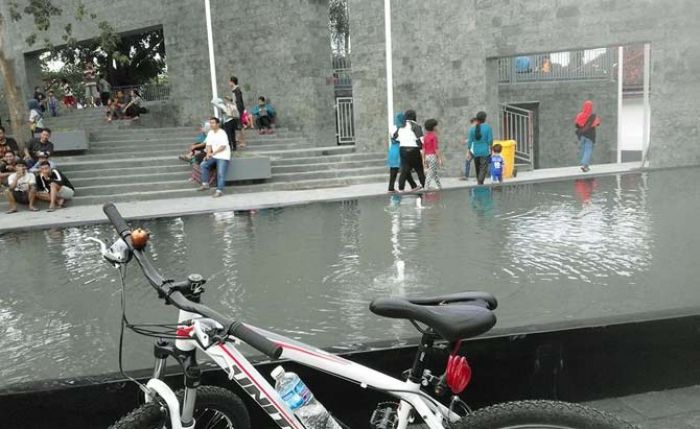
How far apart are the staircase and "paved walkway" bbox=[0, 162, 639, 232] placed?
524 millimetres

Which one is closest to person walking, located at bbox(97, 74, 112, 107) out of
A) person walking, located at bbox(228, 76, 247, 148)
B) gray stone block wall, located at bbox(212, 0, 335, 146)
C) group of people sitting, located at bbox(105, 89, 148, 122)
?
group of people sitting, located at bbox(105, 89, 148, 122)

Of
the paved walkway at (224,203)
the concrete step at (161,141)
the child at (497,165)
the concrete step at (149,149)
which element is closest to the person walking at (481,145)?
the child at (497,165)

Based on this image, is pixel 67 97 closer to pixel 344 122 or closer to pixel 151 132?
pixel 151 132

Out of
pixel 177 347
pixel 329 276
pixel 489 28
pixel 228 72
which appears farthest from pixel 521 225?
pixel 228 72

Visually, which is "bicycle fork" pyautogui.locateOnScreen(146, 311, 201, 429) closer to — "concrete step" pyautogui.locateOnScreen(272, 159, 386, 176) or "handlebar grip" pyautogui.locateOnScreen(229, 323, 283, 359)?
"handlebar grip" pyautogui.locateOnScreen(229, 323, 283, 359)

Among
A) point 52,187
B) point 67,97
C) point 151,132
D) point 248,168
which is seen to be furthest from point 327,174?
point 67,97

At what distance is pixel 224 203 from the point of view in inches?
478

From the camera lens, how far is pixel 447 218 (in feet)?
29.7

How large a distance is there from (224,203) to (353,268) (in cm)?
638

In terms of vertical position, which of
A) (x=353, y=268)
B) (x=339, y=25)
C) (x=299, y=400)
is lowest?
(x=353, y=268)

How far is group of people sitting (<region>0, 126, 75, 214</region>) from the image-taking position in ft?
38.9

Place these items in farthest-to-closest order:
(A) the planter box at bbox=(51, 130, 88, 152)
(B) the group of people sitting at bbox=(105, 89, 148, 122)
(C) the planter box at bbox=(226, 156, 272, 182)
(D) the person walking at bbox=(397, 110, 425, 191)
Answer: (B) the group of people sitting at bbox=(105, 89, 148, 122) → (A) the planter box at bbox=(51, 130, 88, 152) → (C) the planter box at bbox=(226, 156, 272, 182) → (D) the person walking at bbox=(397, 110, 425, 191)

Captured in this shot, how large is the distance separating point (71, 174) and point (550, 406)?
13754 mm

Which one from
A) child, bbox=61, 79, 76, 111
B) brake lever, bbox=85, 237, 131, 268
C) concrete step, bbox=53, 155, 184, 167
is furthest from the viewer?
child, bbox=61, 79, 76, 111
